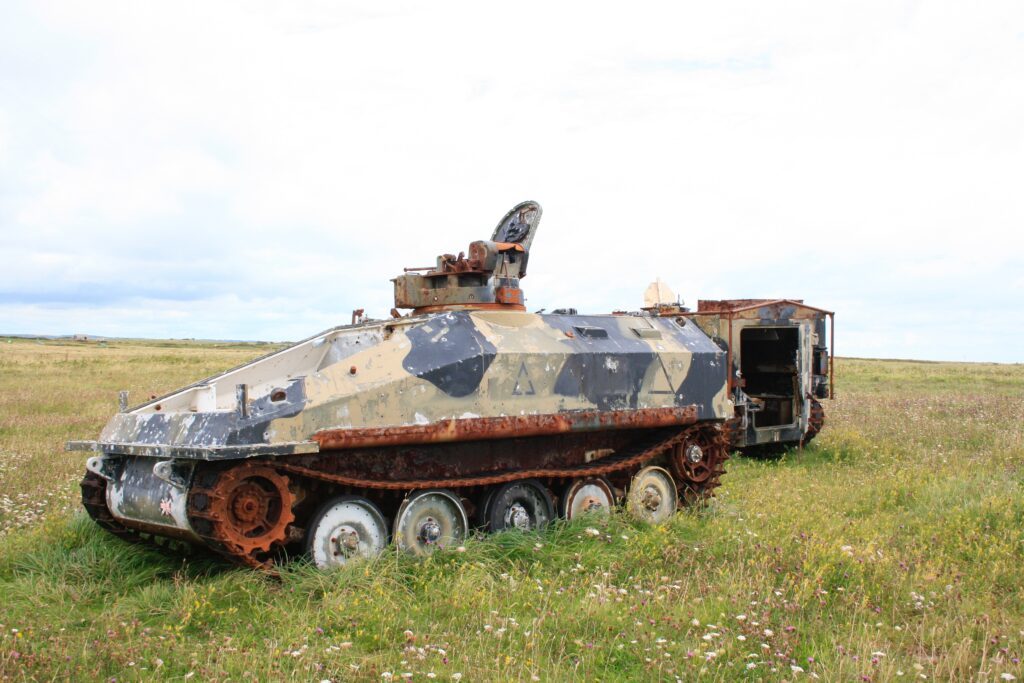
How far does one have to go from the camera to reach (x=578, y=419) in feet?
29.8

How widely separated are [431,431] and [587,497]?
225 centimetres

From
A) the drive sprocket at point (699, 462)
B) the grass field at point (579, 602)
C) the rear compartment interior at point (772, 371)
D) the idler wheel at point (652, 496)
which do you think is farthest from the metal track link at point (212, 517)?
the rear compartment interior at point (772, 371)

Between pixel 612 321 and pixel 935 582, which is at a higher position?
pixel 612 321

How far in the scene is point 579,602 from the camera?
6.74 metres

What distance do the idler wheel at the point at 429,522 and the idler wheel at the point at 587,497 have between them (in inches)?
47.6

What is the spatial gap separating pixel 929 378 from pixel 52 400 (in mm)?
28817

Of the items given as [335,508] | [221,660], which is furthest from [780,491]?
[221,660]

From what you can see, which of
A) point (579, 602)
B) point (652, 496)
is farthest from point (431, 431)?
point (652, 496)

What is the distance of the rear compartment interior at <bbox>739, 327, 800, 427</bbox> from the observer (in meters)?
16.5

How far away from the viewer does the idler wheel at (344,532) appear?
753cm

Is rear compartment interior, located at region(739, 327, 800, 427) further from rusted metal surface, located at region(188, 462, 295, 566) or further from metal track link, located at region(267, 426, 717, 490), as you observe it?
rusted metal surface, located at region(188, 462, 295, 566)

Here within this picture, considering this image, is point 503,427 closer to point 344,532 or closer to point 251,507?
point 344,532

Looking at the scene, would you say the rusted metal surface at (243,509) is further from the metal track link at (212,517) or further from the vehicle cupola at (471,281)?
the vehicle cupola at (471,281)

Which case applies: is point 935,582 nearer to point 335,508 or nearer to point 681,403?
point 681,403
